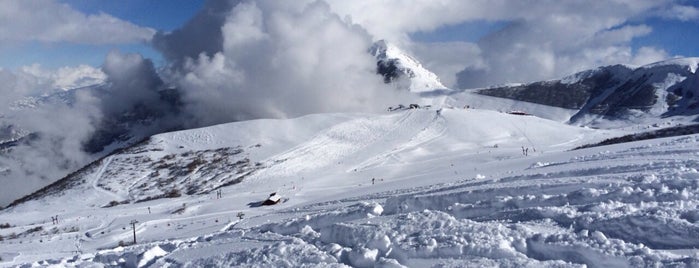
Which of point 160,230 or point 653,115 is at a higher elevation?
point 653,115

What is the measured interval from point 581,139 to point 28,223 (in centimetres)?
5720

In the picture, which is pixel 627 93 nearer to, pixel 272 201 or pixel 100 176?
pixel 100 176

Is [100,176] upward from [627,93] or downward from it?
downward

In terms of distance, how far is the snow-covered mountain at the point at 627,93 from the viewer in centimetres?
14385

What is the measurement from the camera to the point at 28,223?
5012cm

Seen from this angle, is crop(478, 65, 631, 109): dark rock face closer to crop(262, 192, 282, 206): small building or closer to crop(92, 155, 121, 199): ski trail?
crop(92, 155, 121, 199): ski trail

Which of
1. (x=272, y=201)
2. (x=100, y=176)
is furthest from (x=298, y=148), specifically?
(x=272, y=201)

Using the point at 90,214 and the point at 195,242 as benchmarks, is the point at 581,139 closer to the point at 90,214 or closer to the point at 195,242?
the point at 90,214

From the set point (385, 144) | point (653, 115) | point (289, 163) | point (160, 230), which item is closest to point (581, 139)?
point (385, 144)

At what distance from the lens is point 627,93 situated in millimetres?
165375

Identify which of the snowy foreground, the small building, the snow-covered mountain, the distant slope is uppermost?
the snow-covered mountain

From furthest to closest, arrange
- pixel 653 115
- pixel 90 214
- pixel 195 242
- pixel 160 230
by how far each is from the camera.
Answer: pixel 653 115 < pixel 90 214 < pixel 160 230 < pixel 195 242

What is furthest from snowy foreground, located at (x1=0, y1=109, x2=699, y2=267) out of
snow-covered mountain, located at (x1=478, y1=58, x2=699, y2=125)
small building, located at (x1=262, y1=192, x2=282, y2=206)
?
snow-covered mountain, located at (x1=478, y1=58, x2=699, y2=125)

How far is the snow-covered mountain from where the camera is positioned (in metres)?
144
